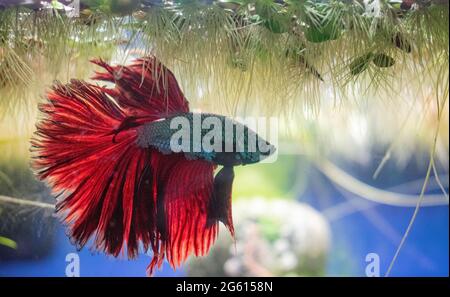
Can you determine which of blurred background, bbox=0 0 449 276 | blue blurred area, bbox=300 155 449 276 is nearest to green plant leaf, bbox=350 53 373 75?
blurred background, bbox=0 0 449 276

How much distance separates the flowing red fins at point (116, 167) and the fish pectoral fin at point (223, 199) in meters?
0.01

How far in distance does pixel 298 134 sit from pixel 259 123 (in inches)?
4.4

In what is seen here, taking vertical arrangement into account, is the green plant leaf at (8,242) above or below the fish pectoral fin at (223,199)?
below

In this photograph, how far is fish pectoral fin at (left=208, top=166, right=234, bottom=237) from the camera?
45.5 inches

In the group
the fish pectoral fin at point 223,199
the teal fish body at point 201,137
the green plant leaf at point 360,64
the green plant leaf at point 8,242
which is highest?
the green plant leaf at point 360,64

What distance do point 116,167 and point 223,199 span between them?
30cm

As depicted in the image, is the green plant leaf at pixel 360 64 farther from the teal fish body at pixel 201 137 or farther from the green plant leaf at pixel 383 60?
the teal fish body at pixel 201 137

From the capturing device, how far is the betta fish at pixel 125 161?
1139mm

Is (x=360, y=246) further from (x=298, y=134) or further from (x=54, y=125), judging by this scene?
(x=54, y=125)

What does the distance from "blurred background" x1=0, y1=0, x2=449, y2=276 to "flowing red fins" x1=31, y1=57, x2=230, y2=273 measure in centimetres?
4

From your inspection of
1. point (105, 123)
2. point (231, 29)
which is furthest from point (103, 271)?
point (231, 29)

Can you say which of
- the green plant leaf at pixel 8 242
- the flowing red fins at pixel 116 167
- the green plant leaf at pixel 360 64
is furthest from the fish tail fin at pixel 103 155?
the green plant leaf at pixel 360 64

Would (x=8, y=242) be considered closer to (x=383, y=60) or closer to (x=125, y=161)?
(x=125, y=161)

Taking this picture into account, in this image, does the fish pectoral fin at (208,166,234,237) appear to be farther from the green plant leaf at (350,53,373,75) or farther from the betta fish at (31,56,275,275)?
the green plant leaf at (350,53,373,75)
